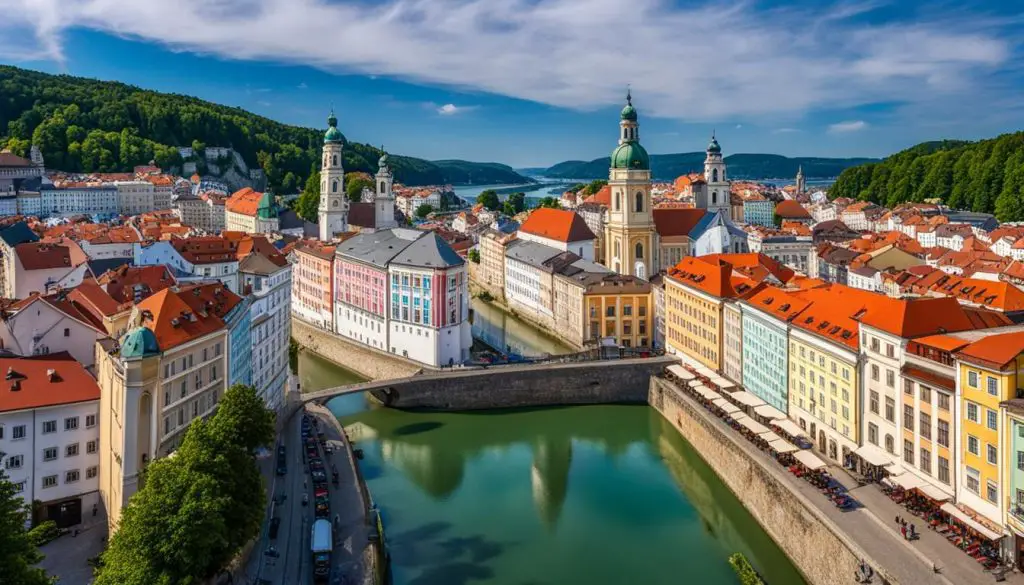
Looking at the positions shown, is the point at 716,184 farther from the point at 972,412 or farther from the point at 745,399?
the point at 972,412

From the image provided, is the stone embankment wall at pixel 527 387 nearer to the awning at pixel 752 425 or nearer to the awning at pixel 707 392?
the awning at pixel 707 392

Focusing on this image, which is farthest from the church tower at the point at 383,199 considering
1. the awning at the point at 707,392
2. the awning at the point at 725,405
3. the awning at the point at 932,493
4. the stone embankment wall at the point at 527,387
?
the awning at the point at 932,493

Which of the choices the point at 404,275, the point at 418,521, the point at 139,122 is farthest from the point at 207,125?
the point at 418,521

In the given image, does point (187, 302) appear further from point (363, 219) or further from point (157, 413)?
point (363, 219)

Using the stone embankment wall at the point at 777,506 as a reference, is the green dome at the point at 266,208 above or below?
above

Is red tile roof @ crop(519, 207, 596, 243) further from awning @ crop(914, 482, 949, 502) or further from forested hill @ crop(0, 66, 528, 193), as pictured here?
forested hill @ crop(0, 66, 528, 193)

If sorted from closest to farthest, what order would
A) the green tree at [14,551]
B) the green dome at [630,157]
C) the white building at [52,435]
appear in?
the green tree at [14,551]
the white building at [52,435]
the green dome at [630,157]
